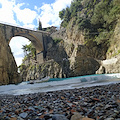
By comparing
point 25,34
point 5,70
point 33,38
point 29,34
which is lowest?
point 5,70

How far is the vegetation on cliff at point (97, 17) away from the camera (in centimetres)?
2602

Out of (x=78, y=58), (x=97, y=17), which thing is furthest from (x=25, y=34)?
(x=97, y=17)

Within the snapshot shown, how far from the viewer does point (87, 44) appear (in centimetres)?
2939

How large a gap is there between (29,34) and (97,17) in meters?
19.8

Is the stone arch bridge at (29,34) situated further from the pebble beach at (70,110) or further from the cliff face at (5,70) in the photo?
the pebble beach at (70,110)

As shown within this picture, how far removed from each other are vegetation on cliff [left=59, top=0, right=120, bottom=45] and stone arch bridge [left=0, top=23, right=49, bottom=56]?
11697 mm

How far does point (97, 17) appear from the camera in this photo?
1171 inches

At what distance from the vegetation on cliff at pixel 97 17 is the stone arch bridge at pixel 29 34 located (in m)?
11.7

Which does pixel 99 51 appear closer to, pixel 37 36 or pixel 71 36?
pixel 71 36

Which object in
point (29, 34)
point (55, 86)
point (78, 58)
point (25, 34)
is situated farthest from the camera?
point (29, 34)

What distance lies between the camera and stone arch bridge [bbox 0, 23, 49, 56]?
96.8ft

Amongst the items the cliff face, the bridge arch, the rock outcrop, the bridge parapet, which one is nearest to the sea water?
the cliff face

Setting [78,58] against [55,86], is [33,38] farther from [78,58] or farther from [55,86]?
[55,86]

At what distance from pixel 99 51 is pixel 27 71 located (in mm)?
24283
